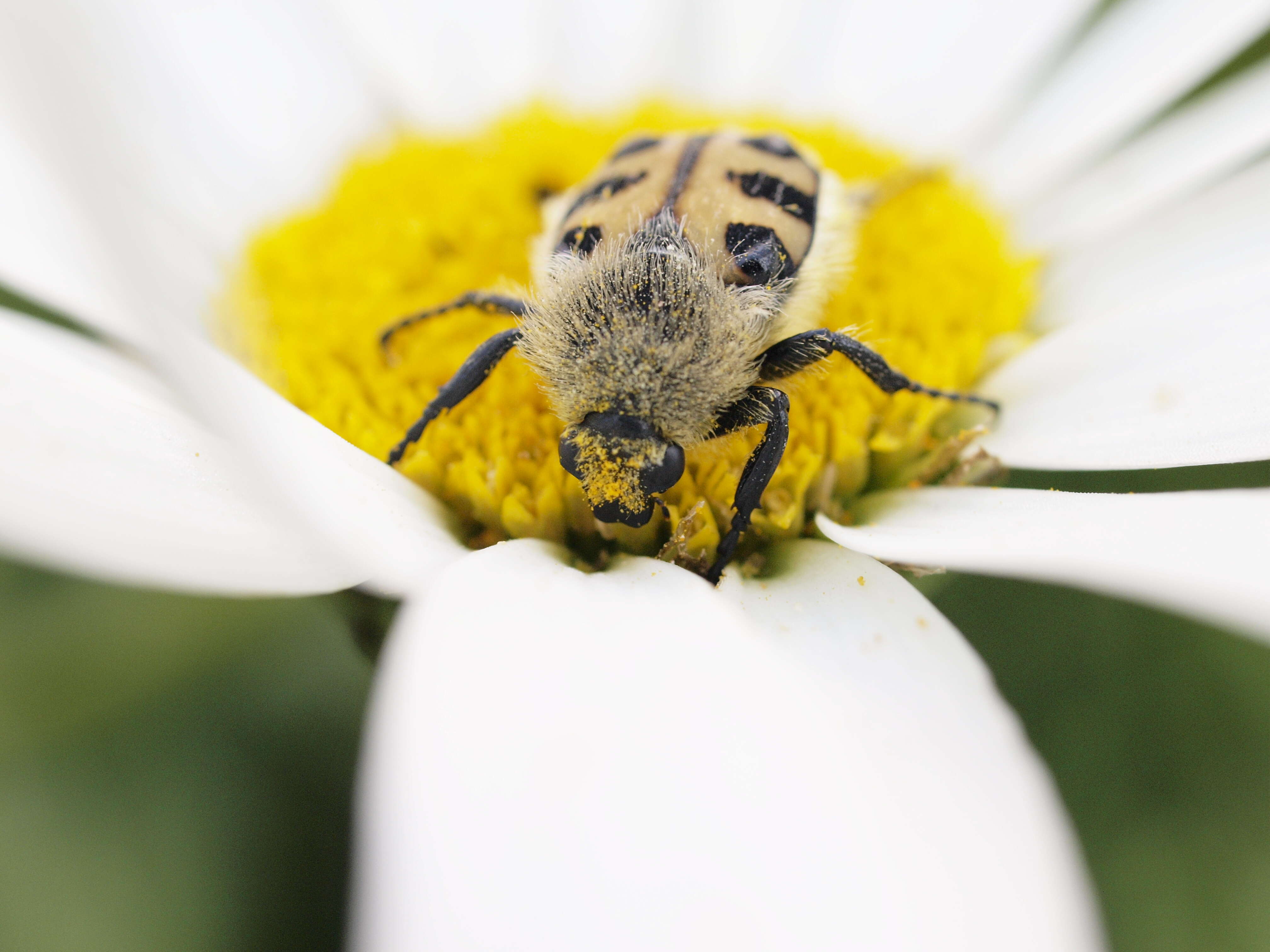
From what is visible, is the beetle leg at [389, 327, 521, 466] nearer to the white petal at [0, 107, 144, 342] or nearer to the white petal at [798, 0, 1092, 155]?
the white petal at [0, 107, 144, 342]

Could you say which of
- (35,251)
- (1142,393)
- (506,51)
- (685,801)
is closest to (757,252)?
(1142,393)

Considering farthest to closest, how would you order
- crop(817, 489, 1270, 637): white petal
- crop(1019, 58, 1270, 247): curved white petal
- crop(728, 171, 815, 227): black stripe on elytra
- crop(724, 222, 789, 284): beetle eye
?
1. crop(1019, 58, 1270, 247): curved white petal
2. crop(728, 171, 815, 227): black stripe on elytra
3. crop(724, 222, 789, 284): beetle eye
4. crop(817, 489, 1270, 637): white petal

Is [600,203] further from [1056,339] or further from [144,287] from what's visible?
[144,287]

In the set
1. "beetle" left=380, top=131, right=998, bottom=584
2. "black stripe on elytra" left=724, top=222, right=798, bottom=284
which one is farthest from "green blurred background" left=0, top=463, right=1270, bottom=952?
"black stripe on elytra" left=724, top=222, right=798, bottom=284

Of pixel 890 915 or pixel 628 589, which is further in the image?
pixel 628 589

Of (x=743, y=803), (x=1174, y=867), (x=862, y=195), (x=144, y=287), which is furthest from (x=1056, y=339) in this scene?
(x=144, y=287)

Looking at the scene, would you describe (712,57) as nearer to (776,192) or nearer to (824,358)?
(776,192)
